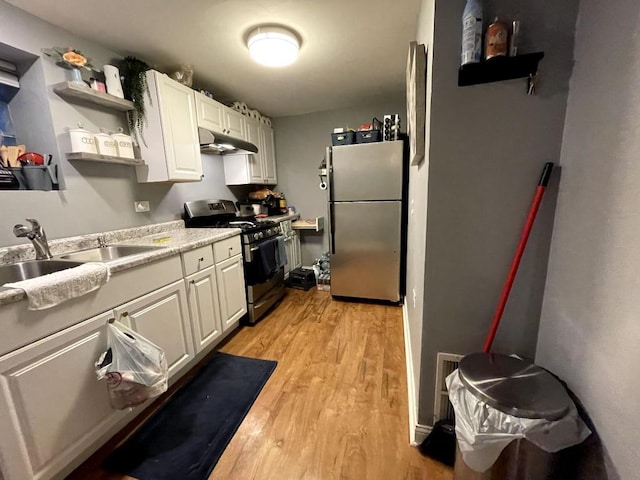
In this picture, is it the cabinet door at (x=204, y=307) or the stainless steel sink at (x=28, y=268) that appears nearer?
the stainless steel sink at (x=28, y=268)

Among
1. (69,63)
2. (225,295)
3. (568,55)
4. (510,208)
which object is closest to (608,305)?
(510,208)

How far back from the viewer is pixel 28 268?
1.36m

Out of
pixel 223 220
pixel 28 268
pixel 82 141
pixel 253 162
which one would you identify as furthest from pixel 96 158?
pixel 253 162

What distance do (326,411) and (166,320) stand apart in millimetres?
1089

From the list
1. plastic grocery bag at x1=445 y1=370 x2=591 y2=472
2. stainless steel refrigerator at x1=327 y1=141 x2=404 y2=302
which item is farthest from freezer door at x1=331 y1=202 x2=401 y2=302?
plastic grocery bag at x1=445 y1=370 x2=591 y2=472

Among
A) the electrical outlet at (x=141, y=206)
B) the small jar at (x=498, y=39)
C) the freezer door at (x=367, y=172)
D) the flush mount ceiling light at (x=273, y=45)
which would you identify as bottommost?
the electrical outlet at (x=141, y=206)

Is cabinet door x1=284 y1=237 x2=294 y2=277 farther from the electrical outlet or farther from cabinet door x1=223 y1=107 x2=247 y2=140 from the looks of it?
the electrical outlet

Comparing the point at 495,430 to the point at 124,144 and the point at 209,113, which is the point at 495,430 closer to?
the point at 124,144

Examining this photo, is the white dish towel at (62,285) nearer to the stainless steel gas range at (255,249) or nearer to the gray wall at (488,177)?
the stainless steel gas range at (255,249)

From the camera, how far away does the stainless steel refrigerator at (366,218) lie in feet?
8.48

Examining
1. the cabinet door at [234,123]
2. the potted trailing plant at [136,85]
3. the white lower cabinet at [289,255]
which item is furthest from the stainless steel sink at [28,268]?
the white lower cabinet at [289,255]

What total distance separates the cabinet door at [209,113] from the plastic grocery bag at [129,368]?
1.86m

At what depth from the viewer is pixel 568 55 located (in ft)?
2.87

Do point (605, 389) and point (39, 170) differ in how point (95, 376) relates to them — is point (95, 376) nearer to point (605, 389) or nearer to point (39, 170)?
point (39, 170)
